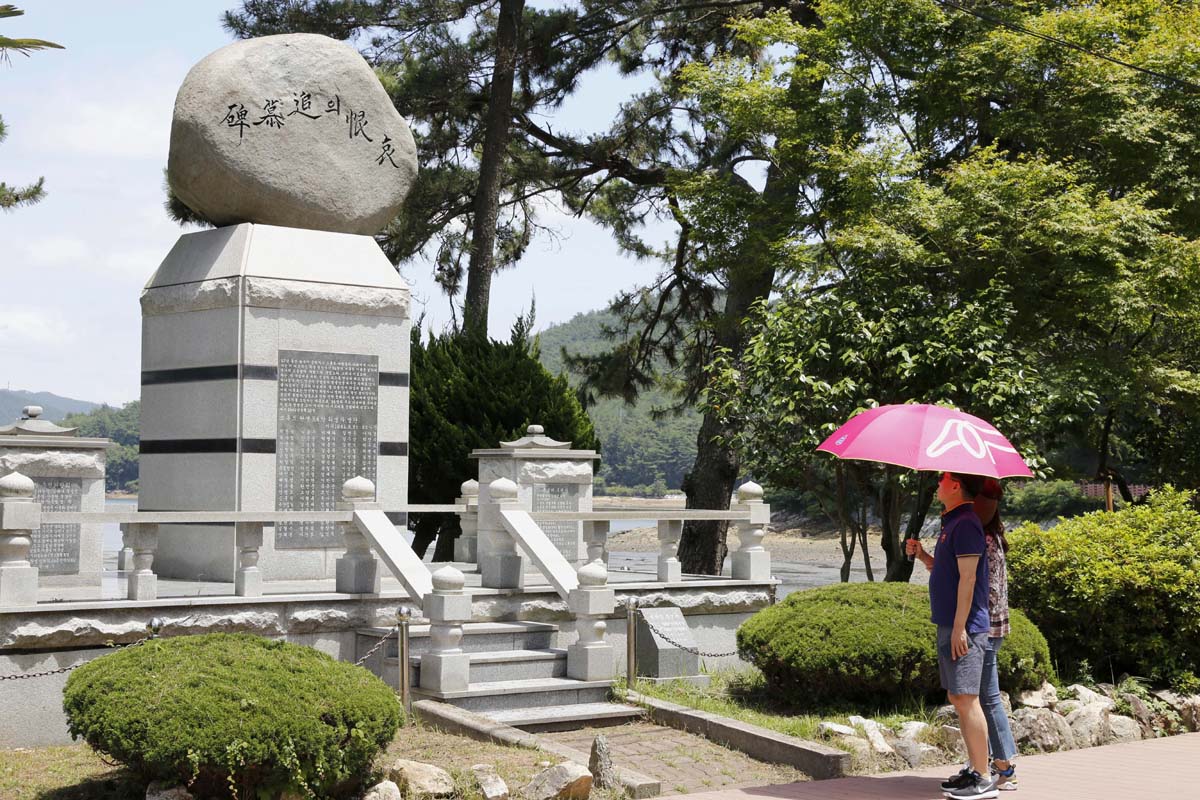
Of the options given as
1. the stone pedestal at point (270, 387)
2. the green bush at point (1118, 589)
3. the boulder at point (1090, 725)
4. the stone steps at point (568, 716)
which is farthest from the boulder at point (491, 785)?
the green bush at point (1118, 589)

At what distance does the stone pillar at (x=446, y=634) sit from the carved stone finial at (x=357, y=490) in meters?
1.52

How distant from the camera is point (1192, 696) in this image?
11367 mm

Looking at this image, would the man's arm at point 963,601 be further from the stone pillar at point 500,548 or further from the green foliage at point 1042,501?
the green foliage at point 1042,501

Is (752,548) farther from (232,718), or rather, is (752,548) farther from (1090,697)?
(232,718)

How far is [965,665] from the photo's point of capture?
7.83 meters

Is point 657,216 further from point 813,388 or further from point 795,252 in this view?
point 813,388

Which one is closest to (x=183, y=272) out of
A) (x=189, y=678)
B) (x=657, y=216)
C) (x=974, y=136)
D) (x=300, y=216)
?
(x=300, y=216)

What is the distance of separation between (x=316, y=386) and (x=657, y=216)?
13665 mm

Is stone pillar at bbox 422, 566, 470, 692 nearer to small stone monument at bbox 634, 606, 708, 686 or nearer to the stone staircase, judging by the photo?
the stone staircase

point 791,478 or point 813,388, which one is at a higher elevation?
point 813,388

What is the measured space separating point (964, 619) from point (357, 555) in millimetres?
5625

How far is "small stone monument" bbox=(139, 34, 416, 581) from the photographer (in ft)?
41.2

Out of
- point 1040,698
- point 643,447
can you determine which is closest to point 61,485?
point 1040,698

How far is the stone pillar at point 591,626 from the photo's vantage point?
11.0 m
